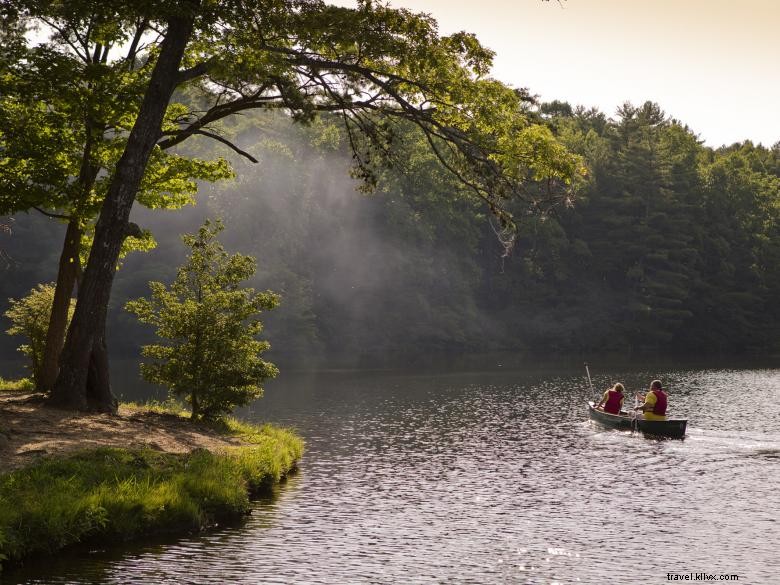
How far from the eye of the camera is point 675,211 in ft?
317

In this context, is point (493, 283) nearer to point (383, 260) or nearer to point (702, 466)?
A: point (383, 260)

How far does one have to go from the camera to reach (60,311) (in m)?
25.0

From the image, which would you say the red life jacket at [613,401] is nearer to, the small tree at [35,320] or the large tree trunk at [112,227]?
the small tree at [35,320]

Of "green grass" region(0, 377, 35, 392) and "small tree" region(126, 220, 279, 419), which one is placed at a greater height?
"small tree" region(126, 220, 279, 419)

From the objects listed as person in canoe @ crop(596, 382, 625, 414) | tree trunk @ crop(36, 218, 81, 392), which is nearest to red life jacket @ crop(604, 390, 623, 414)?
person in canoe @ crop(596, 382, 625, 414)

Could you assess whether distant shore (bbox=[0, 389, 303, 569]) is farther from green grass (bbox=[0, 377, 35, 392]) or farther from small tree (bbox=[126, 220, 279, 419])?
green grass (bbox=[0, 377, 35, 392])

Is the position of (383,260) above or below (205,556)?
above

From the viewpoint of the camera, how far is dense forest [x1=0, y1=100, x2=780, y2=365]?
271 ft

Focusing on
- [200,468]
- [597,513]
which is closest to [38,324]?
[200,468]

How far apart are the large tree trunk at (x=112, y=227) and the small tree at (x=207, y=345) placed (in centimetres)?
250

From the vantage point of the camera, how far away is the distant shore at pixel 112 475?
14695mm

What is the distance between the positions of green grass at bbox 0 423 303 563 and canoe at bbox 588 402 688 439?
52.1ft

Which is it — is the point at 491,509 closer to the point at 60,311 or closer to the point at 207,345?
the point at 207,345

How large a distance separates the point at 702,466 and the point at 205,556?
616 inches
